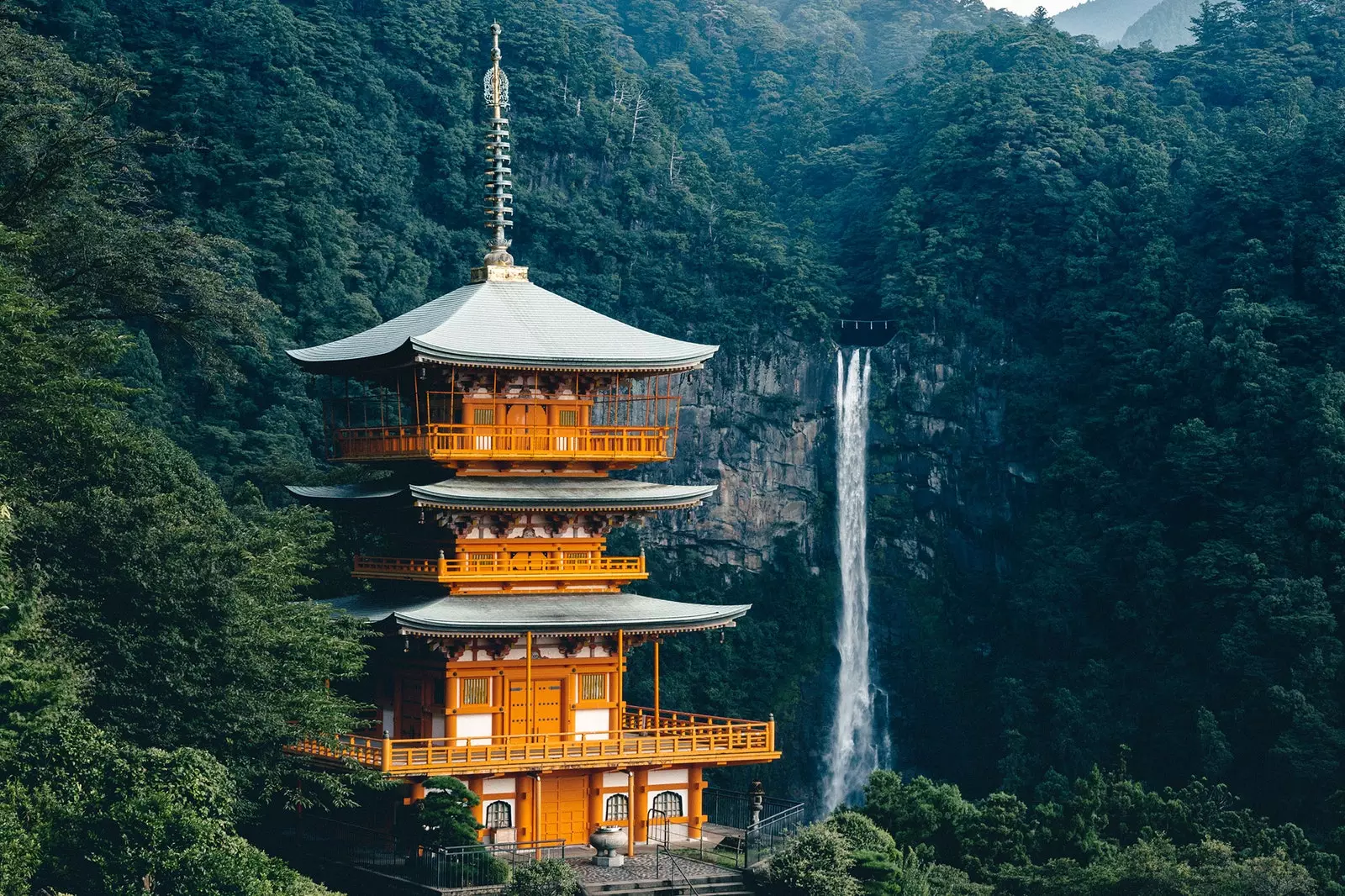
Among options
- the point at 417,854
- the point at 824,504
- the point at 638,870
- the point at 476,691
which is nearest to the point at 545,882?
the point at 638,870

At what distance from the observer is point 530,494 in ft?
112

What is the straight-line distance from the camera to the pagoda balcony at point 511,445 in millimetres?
34250

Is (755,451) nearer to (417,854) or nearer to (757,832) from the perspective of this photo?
(757,832)

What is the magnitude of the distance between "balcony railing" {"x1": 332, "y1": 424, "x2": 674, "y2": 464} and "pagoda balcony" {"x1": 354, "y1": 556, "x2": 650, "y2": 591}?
181 centimetres

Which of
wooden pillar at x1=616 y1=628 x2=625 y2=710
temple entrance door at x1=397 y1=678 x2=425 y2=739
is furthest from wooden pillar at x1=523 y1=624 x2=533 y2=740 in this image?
temple entrance door at x1=397 y1=678 x2=425 y2=739

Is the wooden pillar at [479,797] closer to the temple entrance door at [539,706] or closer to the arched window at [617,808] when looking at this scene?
Answer: the temple entrance door at [539,706]

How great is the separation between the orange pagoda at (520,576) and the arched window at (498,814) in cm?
3

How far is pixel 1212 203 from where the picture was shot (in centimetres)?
6981

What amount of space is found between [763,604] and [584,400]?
3852 centimetres

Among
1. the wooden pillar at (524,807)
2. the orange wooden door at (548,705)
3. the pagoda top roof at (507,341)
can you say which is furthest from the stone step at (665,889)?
the pagoda top roof at (507,341)

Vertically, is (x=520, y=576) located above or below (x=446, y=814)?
above

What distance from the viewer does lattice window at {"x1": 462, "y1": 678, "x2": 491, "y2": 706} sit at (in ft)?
111

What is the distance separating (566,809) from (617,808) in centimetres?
92

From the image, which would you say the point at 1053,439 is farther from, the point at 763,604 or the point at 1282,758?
the point at 1282,758
